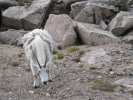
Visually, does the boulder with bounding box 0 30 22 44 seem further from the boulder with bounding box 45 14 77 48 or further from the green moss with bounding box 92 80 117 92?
the green moss with bounding box 92 80 117 92

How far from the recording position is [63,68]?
13.2 metres

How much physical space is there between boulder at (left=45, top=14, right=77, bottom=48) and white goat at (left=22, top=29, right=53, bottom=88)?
520 cm

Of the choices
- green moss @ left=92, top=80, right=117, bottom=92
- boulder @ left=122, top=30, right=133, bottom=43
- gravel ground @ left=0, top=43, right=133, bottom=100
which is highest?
boulder @ left=122, top=30, right=133, bottom=43

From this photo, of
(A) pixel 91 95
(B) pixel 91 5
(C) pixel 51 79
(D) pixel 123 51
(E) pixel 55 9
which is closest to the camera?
(A) pixel 91 95

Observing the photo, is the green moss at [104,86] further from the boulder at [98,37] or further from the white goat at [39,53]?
the boulder at [98,37]

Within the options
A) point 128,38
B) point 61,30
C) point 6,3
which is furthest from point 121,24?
point 6,3

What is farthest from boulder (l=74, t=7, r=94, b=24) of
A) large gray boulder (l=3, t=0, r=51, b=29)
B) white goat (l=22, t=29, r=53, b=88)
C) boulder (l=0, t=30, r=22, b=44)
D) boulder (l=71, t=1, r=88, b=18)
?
white goat (l=22, t=29, r=53, b=88)

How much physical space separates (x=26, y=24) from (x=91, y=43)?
18.4ft

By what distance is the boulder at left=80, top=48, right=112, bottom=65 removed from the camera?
1373 centimetres

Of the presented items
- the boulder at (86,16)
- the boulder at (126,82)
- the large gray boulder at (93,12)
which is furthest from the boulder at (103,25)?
the boulder at (126,82)

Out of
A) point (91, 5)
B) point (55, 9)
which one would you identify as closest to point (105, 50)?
point (91, 5)

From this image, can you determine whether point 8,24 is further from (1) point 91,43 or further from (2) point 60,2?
(1) point 91,43

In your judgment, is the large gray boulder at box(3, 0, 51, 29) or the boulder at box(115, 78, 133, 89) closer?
the boulder at box(115, 78, 133, 89)

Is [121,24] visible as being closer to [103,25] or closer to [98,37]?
[103,25]
